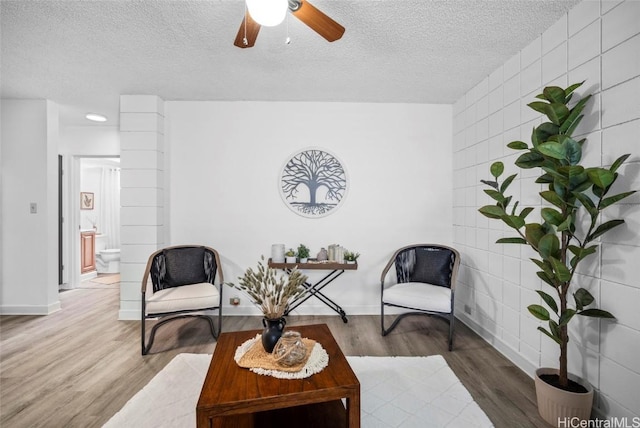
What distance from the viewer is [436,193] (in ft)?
11.6

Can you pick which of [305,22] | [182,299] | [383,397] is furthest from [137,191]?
[383,397]

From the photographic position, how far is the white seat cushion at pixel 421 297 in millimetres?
2613

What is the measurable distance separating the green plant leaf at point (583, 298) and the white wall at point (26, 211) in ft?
16.2

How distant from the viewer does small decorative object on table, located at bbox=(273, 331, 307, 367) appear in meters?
1.45

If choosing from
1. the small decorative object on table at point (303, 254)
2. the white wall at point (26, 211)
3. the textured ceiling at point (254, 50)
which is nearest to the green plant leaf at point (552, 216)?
the textured ceiling at point (254, 50)

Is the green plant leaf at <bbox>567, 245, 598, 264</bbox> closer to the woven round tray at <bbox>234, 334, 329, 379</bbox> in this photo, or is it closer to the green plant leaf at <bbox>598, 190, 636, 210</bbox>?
the green plant leaf at <bbox>598, 190, 636, 210</bbox>

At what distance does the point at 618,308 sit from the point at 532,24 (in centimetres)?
188

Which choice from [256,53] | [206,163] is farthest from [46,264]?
[256,53]

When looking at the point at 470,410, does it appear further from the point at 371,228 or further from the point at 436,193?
the point at 436,193

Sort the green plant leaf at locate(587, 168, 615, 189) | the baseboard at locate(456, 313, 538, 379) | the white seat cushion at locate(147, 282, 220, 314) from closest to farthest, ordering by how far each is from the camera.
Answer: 1. the green plant leaf at locate(587, 168, 615, 189)
2. the baseboard at locate(456, 313, 538, 379)
3. the white seat cushion at locate(147, 282, 220, 314)

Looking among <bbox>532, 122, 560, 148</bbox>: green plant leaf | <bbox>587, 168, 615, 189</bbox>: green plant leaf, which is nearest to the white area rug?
<bbox>587, 168, 615, 189</bbox>: green plant leaf

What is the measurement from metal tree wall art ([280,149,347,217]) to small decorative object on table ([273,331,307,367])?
2.07 m

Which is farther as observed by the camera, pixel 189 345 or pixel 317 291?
pixel 317 291

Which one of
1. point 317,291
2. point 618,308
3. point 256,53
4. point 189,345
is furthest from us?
point 317,291
